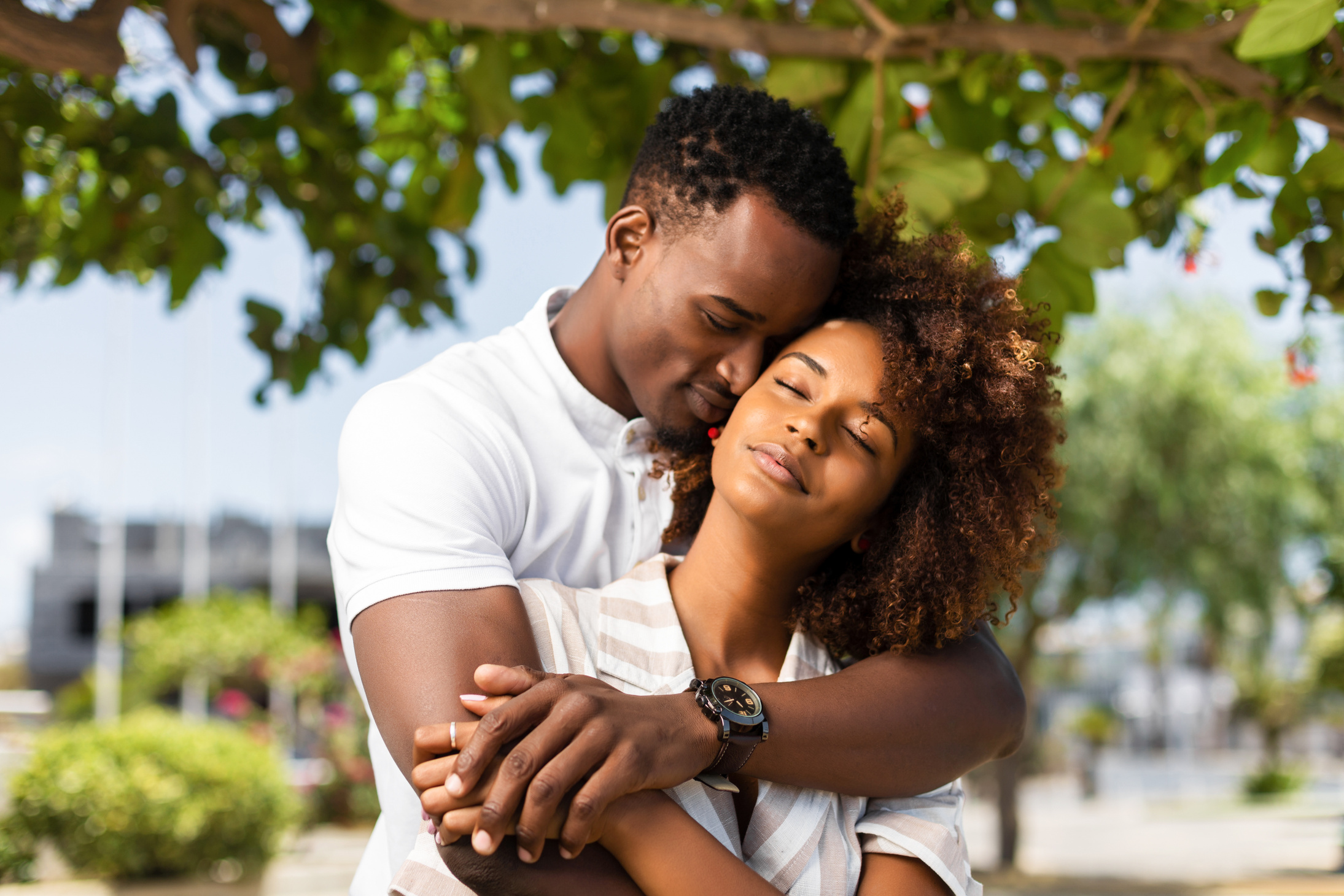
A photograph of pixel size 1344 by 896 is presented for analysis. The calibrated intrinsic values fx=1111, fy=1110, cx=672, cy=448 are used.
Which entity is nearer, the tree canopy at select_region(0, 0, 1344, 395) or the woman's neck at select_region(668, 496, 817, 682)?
the woman's neck at select_region(668, 496, 817, 682)

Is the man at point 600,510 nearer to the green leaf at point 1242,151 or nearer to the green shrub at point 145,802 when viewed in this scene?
the green leaf at point 1242,151

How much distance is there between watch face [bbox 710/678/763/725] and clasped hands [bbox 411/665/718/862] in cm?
13

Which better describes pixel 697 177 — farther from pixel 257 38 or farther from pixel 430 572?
pixel 257 38

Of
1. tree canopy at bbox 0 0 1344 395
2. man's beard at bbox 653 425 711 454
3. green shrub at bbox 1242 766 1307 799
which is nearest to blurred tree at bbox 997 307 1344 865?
tree canopy at bbox 0 0 1344 395

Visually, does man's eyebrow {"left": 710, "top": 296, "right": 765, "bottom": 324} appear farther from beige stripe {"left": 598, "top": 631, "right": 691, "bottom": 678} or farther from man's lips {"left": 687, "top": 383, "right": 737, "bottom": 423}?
beige stripe {"left": 598, "top": 631, "right": 691, "bottom": 678}

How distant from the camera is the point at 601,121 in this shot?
13.0 ft

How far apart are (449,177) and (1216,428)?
13.3 metres

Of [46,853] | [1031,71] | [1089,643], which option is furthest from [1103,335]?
[1089,643]

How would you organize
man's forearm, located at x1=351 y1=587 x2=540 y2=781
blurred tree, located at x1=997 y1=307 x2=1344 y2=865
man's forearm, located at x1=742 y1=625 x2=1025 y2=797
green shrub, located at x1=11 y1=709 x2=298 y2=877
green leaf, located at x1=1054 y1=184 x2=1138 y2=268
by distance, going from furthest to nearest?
blurred tree, located at x1=997 y1=307 x2=1344 y2=865
green shrub, located at x1=11 y1=709 x2=298 y2=877
green leaf, located at x1=1054 y1=184 x2=1138 y2=268
man's forearm, located at x1=742 y1=625 x2=1025 y2=797
man's forearm, located at x1=351 y1=587 x2=540 y2=781

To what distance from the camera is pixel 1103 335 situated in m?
15.3

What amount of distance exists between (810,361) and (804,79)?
1.41 meters

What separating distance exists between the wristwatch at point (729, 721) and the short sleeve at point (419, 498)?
0.31m

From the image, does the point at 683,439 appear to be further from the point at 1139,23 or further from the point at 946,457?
the point at 1139,23

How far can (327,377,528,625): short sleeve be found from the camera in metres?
1.47
